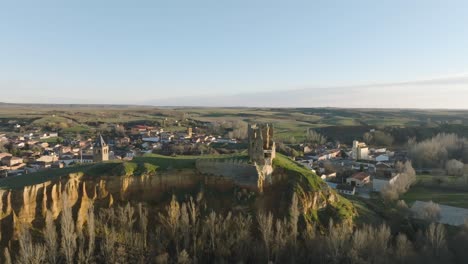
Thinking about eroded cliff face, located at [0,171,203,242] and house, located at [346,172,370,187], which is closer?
eroded cliff face, located at [0,171,203,242]

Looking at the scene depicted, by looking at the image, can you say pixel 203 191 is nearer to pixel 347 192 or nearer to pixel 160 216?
pixel 160 216

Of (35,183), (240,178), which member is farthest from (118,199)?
(240,178)

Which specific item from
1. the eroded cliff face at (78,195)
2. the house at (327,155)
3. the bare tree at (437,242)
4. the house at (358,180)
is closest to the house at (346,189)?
the house at (358,180)

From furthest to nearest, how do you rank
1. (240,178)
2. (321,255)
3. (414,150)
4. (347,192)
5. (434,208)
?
(414,150)
(347,192)
(434,208)
(240,178)
(321,255)

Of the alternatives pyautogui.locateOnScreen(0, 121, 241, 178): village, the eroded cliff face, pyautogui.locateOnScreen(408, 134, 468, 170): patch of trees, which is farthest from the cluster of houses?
the eroded cliff face

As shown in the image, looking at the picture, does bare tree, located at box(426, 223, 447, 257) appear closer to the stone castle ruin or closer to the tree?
the stone castle ruin

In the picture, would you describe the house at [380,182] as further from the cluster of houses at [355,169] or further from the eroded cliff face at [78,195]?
the eroded cliff face at [78,195]

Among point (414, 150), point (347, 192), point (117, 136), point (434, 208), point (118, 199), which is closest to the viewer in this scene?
point (118, 199)
